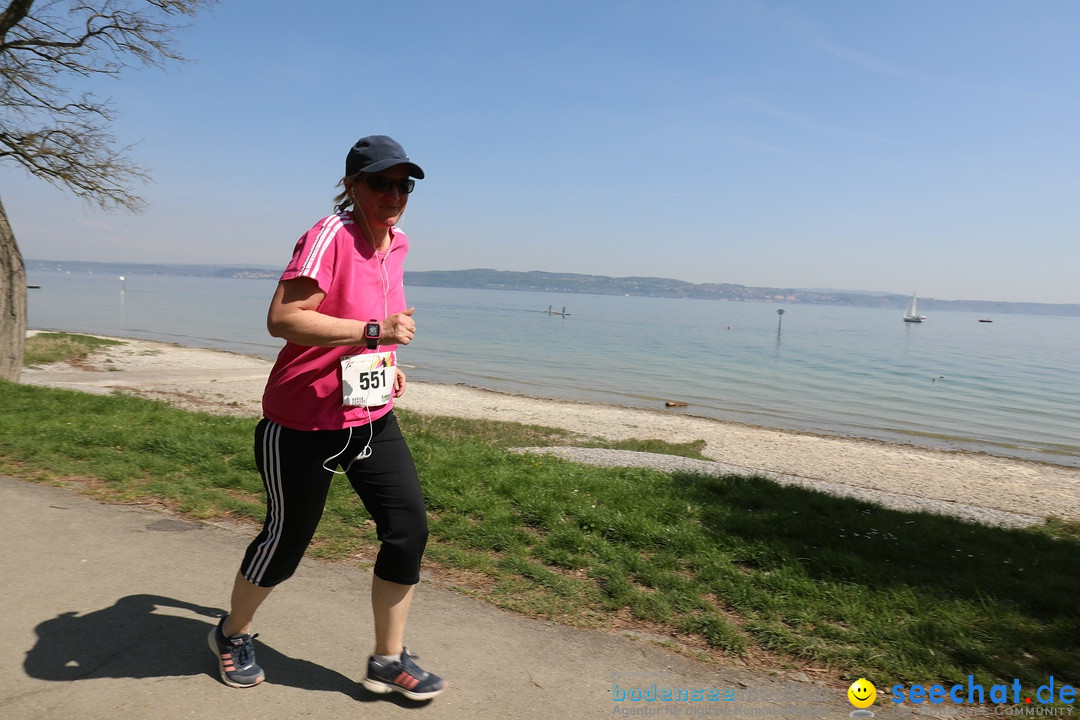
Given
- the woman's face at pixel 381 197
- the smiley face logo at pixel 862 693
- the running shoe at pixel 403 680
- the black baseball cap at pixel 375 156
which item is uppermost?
the black baseball cap at pixel 375 156

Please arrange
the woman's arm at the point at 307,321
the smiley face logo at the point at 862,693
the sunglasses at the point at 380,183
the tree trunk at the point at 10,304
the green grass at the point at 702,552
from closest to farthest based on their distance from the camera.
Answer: the woman's arm at the point at 307,321 → the sunglasses at the point at 380,183 → the smiley face logo at the point at 862,693 → the green grass at the point at 702,552 → the tree trunk at the point at 10,304

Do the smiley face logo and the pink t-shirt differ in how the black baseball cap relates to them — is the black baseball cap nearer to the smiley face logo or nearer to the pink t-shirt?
the pink t-shirt

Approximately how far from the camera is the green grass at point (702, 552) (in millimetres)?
3459

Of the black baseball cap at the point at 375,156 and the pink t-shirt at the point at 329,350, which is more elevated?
the black baseball cap at the point at 375,156

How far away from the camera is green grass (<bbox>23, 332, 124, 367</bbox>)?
21266mm

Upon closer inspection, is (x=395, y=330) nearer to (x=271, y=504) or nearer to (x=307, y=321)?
(x=307, y=321)

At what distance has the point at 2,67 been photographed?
12.5 metres

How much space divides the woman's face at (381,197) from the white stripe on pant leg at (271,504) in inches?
33.9

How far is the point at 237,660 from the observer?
2.79m

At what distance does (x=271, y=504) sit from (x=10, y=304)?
11.5m

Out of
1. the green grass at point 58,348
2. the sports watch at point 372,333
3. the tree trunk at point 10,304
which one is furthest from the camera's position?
the green grass at point 58,348

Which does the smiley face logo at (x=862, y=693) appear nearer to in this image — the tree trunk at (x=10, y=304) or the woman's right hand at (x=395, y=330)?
the woman's right hand at (x=395, y=330)

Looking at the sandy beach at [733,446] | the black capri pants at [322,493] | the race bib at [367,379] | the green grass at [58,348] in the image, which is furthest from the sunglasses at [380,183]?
the green grass at [58,348]

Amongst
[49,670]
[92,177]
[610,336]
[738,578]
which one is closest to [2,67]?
[92,177]
